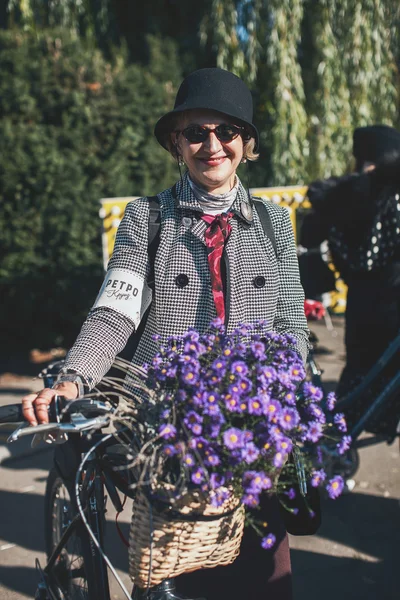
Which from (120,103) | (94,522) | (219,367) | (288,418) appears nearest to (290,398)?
(288,418)

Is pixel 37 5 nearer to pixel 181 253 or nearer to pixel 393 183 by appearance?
pixel 393 183

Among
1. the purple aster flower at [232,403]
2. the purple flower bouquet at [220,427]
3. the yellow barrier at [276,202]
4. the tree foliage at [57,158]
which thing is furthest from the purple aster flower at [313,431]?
the tree foliage at [57,158]

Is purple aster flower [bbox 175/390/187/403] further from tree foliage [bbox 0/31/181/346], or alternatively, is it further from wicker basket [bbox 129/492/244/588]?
tree foliage [bbox 0/31/181/346]

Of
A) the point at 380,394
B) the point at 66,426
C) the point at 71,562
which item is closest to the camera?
the point at 66,426

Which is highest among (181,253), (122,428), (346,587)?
(181,253)

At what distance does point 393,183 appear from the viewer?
366 centimetres

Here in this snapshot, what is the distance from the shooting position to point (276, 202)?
7.13 m

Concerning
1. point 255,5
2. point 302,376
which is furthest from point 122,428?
point 255,5

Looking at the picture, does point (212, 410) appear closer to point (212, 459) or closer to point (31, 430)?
point (212, 459)

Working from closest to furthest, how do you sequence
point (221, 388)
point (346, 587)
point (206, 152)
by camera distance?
point (221, 388) → point (206, 152) → point (346, 587)

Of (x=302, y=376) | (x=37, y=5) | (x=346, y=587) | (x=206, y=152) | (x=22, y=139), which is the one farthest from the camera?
(x=37, y=5)

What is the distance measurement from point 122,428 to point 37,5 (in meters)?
6.92

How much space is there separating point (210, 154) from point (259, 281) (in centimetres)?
42

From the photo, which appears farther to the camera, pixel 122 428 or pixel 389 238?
pixel 389 238
